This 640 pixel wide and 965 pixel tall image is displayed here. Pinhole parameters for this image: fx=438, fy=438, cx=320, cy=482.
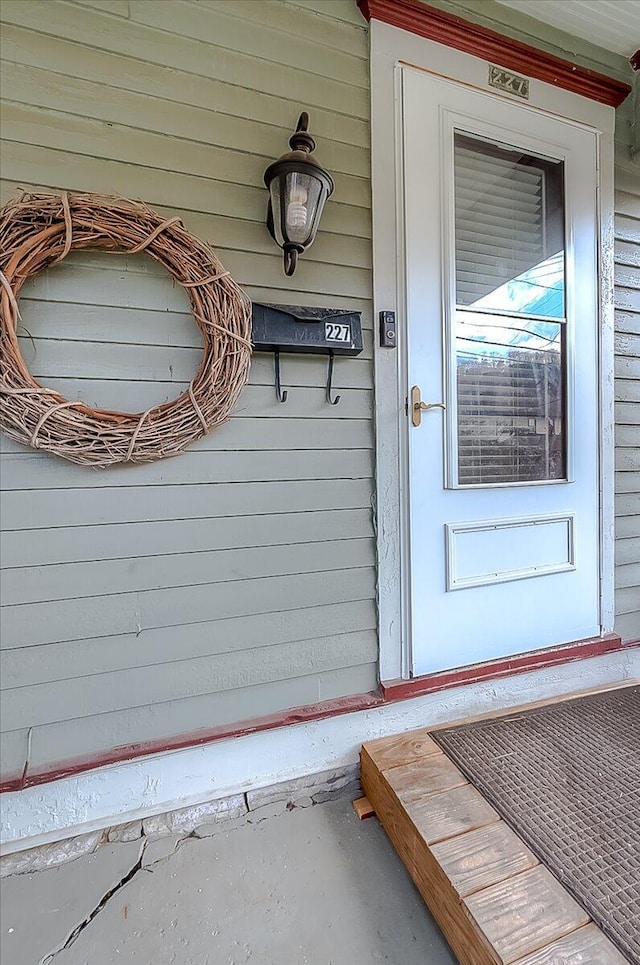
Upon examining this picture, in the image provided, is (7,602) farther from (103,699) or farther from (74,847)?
(74,847)

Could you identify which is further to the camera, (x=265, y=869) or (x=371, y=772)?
(x=371, y=772)

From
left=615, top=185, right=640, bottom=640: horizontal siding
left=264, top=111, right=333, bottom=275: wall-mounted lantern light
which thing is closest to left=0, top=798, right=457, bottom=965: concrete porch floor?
left=615, top=185, right=640, bottom=640: horizontal siding

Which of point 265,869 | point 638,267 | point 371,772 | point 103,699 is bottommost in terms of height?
point 265,869

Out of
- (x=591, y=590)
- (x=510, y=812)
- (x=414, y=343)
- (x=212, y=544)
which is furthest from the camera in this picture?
(x=591, y=590)

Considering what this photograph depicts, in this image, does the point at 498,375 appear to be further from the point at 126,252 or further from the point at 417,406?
the point at 126,252

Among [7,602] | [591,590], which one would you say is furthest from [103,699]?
[591,590]

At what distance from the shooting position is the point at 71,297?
1198 millimetres

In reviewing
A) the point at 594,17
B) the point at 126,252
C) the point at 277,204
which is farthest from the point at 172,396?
the point at 594,17

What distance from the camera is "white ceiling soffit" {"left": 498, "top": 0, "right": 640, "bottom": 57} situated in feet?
5.24

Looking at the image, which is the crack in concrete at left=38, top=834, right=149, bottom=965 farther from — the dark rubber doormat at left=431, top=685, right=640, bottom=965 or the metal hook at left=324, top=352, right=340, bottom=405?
the metal hook at left=324, top=352, right=340, bottom=405

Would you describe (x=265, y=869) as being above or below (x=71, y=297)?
below

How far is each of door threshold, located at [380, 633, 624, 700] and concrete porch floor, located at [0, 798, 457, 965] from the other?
0.42m

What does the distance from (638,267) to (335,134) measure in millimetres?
1420

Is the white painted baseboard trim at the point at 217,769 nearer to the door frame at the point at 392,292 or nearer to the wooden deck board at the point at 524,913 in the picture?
the door frame at the point at 392,292
